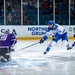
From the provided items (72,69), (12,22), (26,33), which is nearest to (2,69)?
(72,69)

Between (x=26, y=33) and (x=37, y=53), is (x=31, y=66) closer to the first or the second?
(x=37, y=53)

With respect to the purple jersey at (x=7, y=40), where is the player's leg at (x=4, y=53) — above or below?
below

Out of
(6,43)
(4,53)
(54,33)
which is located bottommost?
(4,53)

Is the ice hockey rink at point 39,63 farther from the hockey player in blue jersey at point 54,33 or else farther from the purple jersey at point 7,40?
the purple jersey at point 7,40

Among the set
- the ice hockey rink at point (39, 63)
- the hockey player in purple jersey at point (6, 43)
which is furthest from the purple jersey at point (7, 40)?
the ice hockey rink at point (39, 63)

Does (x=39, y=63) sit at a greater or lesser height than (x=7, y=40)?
lesser

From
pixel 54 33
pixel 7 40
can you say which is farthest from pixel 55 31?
pixel 7 40

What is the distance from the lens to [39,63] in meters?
8.64

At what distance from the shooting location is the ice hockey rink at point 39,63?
7.39 m

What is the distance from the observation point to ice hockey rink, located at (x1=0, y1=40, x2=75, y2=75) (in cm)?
739

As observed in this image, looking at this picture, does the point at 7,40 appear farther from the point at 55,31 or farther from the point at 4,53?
the point at 55,31

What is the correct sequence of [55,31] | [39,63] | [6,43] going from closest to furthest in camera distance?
[39,63], [6,43], [55,31]

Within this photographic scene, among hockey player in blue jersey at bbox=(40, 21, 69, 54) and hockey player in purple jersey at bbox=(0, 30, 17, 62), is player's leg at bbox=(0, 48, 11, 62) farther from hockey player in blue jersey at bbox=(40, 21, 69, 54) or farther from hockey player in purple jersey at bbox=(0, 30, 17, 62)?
hockey player in blue jersey at bbox=(40, 21, 69, 54)

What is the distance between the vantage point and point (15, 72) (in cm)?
729
